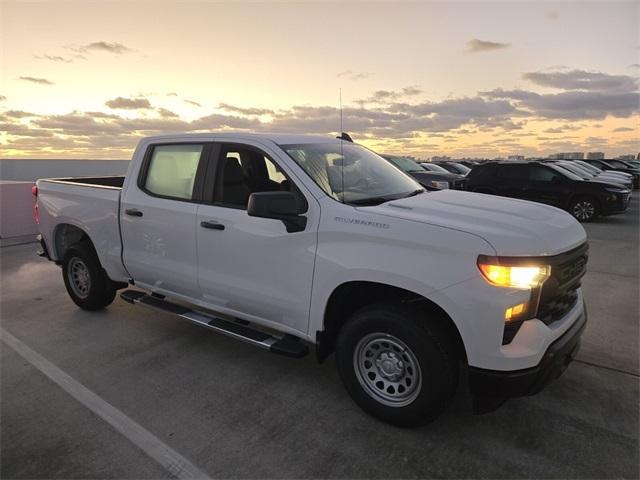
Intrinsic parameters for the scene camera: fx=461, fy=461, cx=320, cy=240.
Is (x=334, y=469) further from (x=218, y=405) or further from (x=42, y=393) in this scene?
(x=42, y=393)

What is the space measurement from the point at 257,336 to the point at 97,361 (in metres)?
1.59

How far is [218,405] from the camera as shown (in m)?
3.38

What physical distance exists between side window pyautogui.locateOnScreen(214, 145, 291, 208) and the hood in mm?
1116

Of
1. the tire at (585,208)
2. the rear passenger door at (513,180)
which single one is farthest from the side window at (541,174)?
the tire at (585,208)

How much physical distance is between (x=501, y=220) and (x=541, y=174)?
1251 cm

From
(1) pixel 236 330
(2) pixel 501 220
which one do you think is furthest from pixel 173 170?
(2) pixel 501 220

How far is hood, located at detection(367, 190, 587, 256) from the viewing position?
8.70ft

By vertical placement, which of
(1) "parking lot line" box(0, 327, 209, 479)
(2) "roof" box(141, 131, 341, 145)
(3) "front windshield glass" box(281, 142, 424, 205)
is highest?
(2) "roof" box(141, 131, 341, 145)

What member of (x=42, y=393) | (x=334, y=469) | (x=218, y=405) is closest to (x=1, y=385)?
(x=42, y=393)

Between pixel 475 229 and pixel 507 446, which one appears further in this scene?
pixel 507 446

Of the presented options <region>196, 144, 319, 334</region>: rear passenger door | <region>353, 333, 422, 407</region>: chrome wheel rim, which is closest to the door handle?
<region>196, 144, 319, 334</region>: rear passenger door

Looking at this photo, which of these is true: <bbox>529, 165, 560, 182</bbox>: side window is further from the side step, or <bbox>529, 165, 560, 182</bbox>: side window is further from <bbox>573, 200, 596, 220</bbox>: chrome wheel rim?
the side step

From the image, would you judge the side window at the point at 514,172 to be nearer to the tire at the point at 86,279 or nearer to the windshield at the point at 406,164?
the windshield at the point at 406,164

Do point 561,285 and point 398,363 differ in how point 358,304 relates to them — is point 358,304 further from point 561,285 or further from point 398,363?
point 561,285
